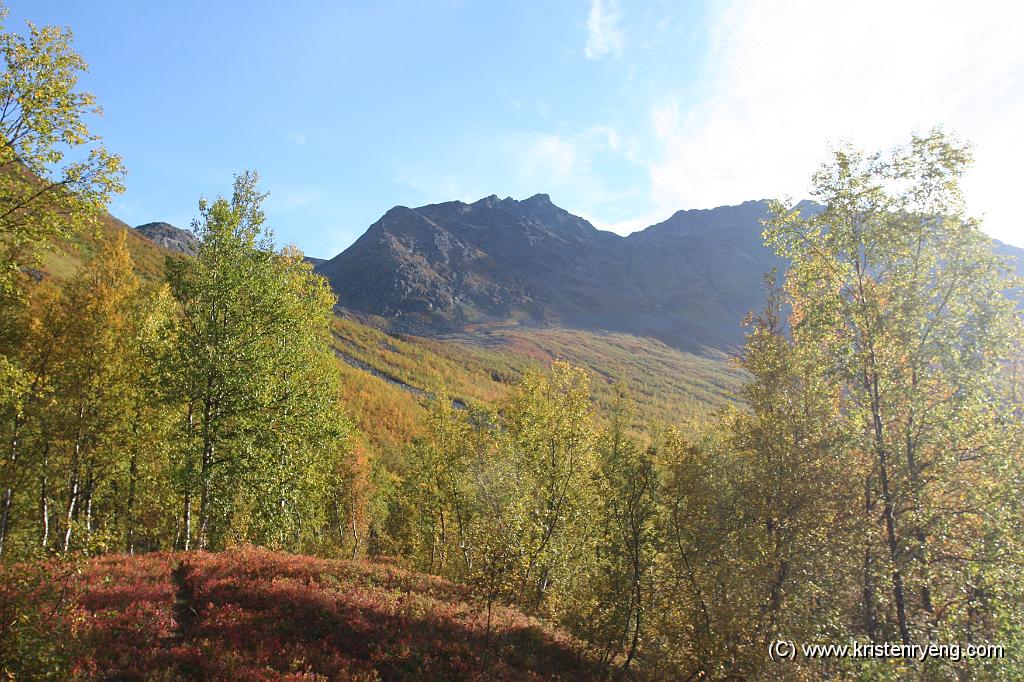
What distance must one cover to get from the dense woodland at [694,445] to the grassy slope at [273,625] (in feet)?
3.82

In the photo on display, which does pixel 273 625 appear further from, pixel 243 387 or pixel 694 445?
pixel 694 445

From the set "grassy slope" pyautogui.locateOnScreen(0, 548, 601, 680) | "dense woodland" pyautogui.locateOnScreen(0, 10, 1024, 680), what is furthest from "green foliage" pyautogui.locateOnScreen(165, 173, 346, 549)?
"grassy slope" pyautogui.locateOnScreen(0, 548, 601, 680)

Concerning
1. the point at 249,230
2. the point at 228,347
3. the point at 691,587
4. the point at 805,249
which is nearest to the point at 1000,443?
the point at 805,249

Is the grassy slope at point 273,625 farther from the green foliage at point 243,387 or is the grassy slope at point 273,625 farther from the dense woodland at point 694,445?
the green foliage at point 243,387

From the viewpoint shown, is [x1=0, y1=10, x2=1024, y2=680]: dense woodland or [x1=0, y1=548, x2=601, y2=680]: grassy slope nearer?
[x1=0, y1=548, x2=601, y2=680]: grassy slope

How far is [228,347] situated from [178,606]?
8808 millimetres

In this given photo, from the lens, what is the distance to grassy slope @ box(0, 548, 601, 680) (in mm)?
9727

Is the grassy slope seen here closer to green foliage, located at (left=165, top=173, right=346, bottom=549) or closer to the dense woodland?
the dense woodland

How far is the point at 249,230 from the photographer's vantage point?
20.0 meters

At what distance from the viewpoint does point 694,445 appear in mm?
16594

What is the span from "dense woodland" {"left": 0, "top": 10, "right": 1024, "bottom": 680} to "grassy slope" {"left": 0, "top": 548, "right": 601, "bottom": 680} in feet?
3.82

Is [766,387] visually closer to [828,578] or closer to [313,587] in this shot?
[828,578]

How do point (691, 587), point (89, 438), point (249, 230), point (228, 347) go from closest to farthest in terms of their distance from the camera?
point (691, 587) < point (228, 347) < point (249, 230) < point (89, 438)

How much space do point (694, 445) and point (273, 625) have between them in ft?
46.2
